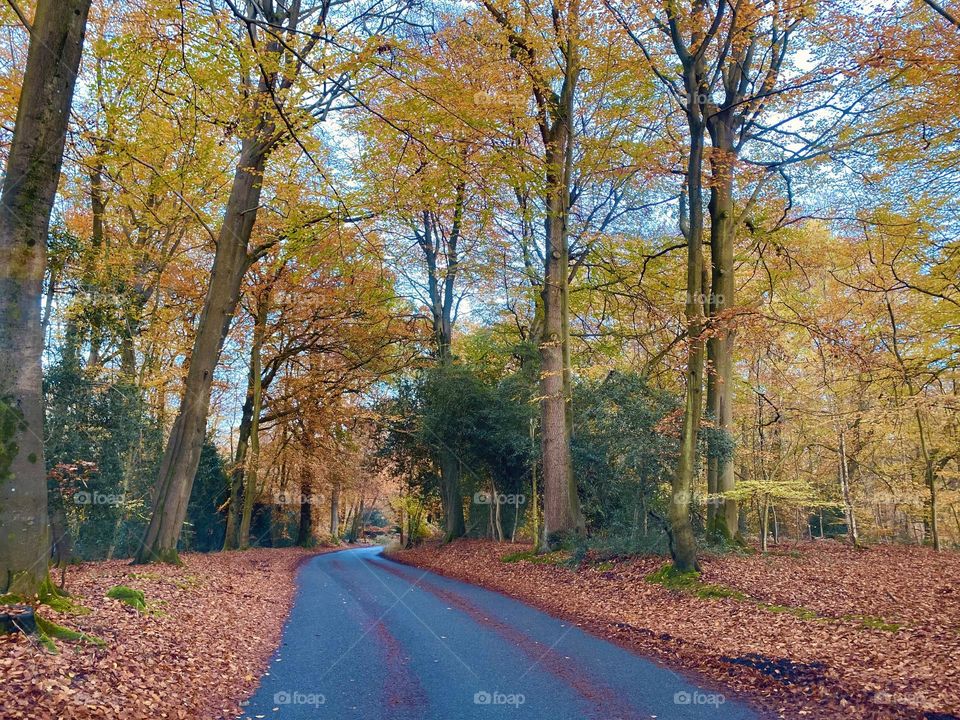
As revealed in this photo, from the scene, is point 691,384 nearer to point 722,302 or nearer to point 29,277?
point 722,302

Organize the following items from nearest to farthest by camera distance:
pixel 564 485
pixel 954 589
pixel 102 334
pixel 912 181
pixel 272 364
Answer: pixel 954 589 → pixel 912 181 → pixel 564 485 → pixel 102 334 → pixel 272 364

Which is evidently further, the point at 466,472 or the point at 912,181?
the point at 466,472

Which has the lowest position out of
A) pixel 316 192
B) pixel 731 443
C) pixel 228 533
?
pixel 228 533

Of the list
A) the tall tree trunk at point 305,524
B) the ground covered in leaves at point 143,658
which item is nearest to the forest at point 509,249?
the ground covered in leaves at point 143,658

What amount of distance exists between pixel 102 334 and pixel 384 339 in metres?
9.49

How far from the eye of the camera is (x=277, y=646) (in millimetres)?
7562

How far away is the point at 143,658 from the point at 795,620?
7018 millimetres

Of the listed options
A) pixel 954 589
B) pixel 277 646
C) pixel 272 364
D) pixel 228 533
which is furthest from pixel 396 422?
pixel 954 589

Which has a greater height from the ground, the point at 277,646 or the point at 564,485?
the point at 564,485

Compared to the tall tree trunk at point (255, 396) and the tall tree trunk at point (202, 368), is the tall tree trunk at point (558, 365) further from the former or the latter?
the tall tree trunk at point (255, 396)

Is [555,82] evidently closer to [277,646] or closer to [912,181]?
[912,181]

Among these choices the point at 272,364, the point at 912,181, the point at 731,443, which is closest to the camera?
the point at 912,181

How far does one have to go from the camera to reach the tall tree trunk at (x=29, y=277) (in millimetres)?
5609

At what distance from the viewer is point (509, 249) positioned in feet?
57.3
